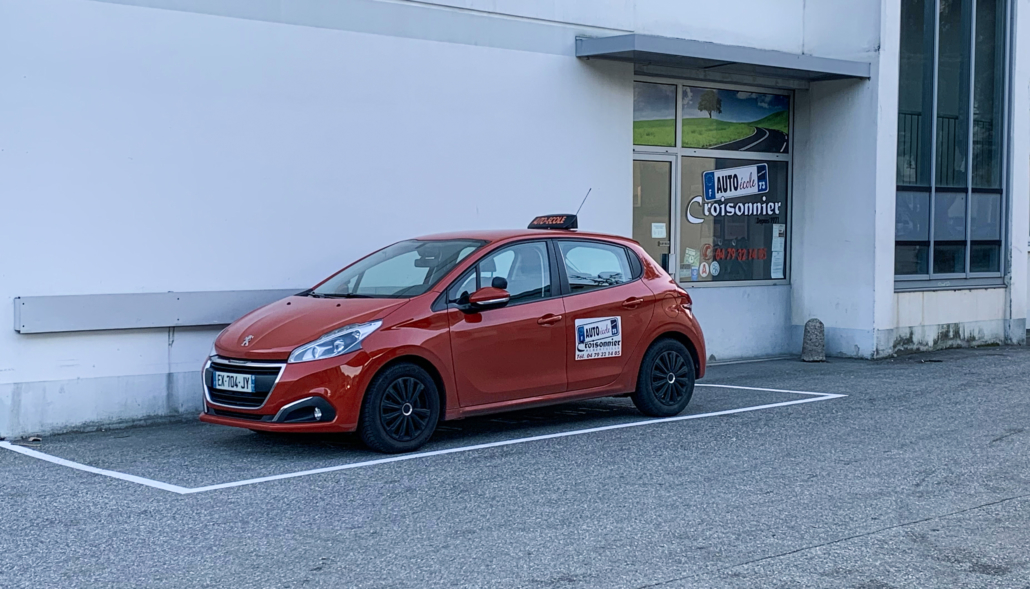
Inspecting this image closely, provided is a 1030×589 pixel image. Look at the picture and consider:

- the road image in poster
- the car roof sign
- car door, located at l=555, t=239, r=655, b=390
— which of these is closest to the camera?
car door, located at l=555, t=239, r=655, b=390

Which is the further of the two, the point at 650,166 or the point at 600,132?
the point at 650,166

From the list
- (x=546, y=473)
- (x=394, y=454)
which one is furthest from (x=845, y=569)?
(x=394, y=454)

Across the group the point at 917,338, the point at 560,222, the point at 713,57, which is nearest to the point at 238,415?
the point at 560,222

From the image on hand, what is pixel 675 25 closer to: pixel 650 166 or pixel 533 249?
pixel 650 166

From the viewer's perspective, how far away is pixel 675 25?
A: 13633 millimetres

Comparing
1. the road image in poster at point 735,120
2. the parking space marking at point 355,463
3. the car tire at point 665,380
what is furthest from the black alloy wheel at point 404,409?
the road image in poster at point 735,120

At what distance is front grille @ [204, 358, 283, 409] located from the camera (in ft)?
25.7

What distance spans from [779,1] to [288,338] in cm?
922

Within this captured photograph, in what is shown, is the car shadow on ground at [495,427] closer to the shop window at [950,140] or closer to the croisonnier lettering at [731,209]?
the croisonnier lettering at [731,209]

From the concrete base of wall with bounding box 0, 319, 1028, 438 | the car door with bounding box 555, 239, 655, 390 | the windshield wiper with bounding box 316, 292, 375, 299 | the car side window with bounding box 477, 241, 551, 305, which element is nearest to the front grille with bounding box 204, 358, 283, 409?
the windshield wiper with bounding box 316, 292, 375, 299

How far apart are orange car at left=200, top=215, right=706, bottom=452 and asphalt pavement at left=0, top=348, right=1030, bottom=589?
338 millimetres

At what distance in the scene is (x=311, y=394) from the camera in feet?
25.4

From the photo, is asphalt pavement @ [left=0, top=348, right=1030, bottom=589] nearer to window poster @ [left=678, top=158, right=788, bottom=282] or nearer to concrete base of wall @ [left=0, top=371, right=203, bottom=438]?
concrete base of wall @ [left=0, top=371, right=203, bottom=438]

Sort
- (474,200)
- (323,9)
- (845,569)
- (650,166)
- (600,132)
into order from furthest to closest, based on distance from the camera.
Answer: (650,166) < (600,132) < (474,200) < (323,9) < (845,569)
